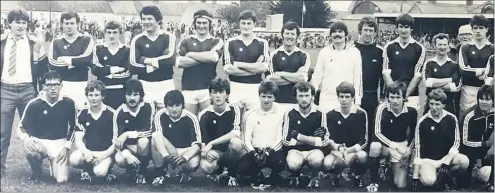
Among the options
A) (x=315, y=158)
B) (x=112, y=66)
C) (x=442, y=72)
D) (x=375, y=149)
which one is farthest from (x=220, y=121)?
(x=442, y=72)

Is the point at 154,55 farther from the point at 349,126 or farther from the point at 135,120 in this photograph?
the point at 349,126

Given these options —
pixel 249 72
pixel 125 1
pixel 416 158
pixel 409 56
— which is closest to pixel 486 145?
pixel 416 158

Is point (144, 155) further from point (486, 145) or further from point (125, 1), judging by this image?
point (486, 145)

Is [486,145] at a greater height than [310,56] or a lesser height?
lesser

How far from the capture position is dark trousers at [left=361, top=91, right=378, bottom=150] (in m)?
3.30

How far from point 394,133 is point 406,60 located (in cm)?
51

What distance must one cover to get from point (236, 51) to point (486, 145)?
1880 mm

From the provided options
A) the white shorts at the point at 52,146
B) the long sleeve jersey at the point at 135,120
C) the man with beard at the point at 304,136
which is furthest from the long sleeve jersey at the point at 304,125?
the white shorts at the point at 52,146

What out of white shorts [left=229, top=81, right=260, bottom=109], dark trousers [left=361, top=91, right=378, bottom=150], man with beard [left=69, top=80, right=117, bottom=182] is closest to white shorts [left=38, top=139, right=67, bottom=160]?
man with beard [left=69, top=80, right=117, bottom=182]

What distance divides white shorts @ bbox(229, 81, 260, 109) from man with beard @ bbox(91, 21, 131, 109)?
737mm

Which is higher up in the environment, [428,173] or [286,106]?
[286,106]

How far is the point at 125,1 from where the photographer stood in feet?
11.0

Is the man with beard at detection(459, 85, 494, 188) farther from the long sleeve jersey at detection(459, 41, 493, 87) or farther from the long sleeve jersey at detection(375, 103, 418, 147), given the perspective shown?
the long sleeve jersey at detection(375, 103, 418, 147)

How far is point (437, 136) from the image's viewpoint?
130 inches
